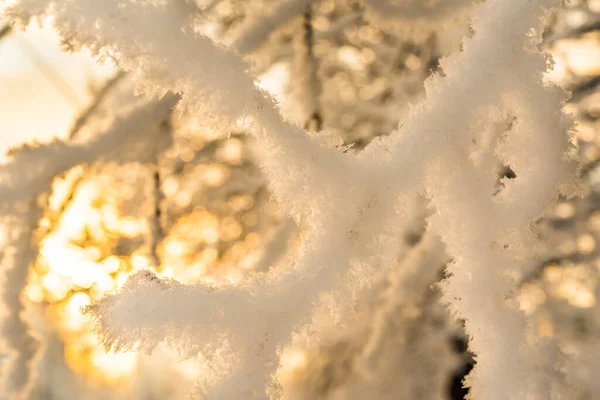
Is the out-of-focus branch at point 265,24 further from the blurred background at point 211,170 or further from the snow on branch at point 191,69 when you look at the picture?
the snow on branch at point 191,69

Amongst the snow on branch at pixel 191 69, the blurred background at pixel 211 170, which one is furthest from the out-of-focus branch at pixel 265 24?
the snow on branch at pixel 191 69

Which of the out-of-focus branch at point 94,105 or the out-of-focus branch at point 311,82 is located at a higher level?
the out-of-focus branch at point 94,105

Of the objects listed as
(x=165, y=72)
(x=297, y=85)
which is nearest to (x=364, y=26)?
(x=297, y=85)

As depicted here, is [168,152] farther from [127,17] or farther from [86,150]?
[127,17]

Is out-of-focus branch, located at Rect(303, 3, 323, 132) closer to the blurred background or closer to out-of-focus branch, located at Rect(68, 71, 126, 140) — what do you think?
the blurred background

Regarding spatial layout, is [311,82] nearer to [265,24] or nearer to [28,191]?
[265,24]

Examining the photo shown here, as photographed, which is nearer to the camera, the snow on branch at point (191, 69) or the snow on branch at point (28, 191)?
the snow on branch at point (191, 69)

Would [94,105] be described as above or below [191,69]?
above

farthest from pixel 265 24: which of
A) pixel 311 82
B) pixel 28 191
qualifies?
pixel 28 191

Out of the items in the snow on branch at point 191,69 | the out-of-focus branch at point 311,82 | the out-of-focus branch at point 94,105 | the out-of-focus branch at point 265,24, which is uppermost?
the out-of-focus branch at point 94,105

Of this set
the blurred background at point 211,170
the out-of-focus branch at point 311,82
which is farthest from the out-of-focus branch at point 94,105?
the out-of-focus branch at point 311,82
